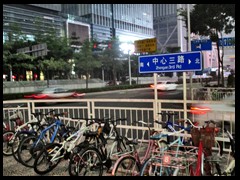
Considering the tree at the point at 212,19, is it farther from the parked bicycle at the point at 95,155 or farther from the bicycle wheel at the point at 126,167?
the bicycle wheel at the point at 126,167

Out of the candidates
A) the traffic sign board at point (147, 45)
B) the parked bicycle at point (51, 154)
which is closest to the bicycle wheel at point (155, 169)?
the parked bicycle at point (51, 154)

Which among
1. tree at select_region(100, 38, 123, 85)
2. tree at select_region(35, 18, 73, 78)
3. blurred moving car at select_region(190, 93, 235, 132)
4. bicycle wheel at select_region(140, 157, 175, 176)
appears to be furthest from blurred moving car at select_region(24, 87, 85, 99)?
tree at select_region(100, 38, 123, 85)

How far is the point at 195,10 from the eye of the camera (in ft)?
58.0

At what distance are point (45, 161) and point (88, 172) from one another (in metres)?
0.80

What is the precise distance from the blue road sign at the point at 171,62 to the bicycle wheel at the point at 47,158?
2.51 meters

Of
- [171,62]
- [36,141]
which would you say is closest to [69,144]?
[36,141]

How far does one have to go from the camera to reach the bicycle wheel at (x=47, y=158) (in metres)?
4.37

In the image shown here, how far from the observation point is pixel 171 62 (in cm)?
536

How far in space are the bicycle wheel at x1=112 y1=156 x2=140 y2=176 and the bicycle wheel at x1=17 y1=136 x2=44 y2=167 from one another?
5.34ft

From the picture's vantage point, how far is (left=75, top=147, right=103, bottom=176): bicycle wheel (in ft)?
13.4

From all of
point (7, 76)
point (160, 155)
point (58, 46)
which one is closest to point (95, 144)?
point (160, 155)

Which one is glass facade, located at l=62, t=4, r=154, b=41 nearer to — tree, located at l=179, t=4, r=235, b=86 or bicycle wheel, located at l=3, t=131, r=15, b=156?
tree, located at l=179, t=4, r=235, b=86

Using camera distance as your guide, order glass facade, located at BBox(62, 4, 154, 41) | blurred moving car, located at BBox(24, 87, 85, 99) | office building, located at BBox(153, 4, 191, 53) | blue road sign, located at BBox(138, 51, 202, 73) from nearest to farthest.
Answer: blue road sign, located at BBox(138, 51, 202, 73)
blurred moving car, located at BBox(24, 87, 85, 99)
office building, located at BBox(153, 4, 191, 53)
glass facade, located at BBox(62, 4, 154, 41)

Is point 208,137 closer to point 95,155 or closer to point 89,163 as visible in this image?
point 95,155
